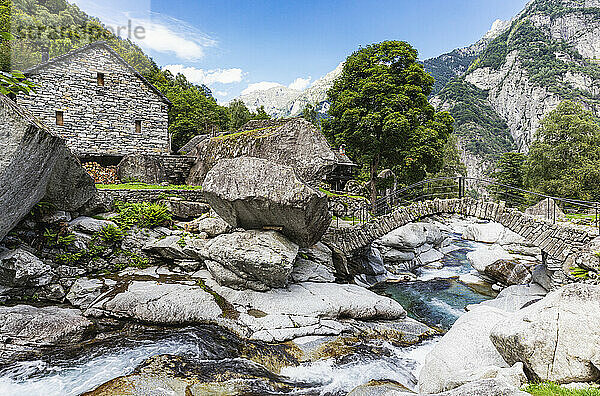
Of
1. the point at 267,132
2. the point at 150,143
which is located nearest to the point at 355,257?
the point at 267,132

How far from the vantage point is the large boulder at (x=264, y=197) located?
31.7 ft

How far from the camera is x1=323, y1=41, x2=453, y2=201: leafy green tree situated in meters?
20.5

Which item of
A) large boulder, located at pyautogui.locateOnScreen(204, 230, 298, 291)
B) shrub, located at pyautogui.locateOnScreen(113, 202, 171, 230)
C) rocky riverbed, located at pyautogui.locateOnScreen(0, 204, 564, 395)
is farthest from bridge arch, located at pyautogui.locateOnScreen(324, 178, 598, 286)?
shrub, located at pyautogui.locateOnScreen(113, 202, 171, 230)

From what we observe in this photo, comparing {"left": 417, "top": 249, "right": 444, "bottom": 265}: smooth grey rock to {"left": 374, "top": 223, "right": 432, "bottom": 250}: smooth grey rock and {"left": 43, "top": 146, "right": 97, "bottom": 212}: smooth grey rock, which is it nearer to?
{"left": 374, "top": 223, "right": 432, "bottom": 250}: smooth grey rock

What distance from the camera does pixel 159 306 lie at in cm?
836

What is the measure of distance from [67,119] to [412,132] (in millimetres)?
20960

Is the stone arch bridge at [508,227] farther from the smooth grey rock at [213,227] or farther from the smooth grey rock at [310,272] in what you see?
the smooth grey rock at [213,227]

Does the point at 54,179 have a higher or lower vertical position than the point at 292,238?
higher

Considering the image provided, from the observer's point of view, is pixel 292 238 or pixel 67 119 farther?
pixel 67 119

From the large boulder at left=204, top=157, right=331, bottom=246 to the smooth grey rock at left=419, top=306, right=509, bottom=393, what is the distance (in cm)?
491

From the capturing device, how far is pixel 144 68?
62281 millimetres

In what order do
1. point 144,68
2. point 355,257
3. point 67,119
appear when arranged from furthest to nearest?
point 144,68, point 67,119, point 355,257

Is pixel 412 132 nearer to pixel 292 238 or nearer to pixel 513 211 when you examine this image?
pixel 513 211

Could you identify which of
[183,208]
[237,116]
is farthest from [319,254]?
[237,116]
